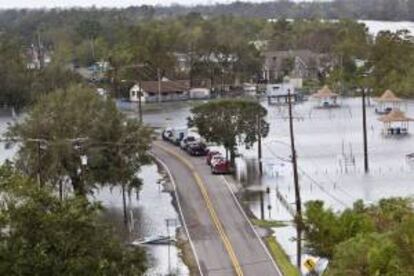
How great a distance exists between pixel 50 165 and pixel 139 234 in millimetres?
3869

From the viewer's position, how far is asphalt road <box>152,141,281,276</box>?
2225 cm

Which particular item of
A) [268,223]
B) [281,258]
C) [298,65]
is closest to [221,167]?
[268,223]

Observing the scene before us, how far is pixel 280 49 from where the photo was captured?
95250 mm

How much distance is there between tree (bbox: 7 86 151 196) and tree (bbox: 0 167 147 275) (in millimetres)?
13309

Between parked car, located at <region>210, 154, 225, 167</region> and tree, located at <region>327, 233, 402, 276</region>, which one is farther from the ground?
tree, located at <region>327, 233, 402, 276</region>

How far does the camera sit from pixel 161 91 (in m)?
70.7

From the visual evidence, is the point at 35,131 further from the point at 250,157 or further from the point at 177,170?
the point at 250,157

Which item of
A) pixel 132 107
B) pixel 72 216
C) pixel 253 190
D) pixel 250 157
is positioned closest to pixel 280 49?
pixel 132 107

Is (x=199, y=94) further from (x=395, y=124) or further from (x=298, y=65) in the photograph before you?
(x=395, y=124)

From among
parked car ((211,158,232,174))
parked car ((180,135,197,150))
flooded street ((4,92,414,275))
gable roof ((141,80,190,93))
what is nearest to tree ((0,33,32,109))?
gable roof ((141,80,190,93))

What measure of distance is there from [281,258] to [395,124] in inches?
1080

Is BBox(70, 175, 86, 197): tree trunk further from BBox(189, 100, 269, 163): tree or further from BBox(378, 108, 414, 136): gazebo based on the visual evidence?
BBox(378, 108, 414, 136): gazebo

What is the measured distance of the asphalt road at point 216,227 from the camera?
73.0 feet

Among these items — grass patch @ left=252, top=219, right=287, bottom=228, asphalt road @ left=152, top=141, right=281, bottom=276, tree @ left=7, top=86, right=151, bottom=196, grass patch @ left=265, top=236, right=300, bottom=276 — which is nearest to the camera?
grass patch @ left=265, top=236, right=300, bottom=276
